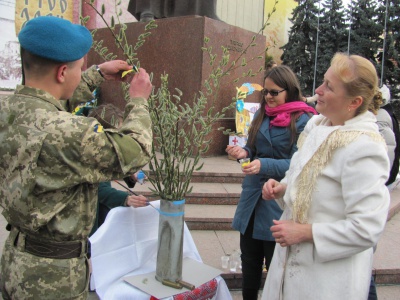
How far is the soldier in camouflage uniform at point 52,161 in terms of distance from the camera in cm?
123

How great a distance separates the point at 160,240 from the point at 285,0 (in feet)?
66.8

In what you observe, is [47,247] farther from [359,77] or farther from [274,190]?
[359,77]

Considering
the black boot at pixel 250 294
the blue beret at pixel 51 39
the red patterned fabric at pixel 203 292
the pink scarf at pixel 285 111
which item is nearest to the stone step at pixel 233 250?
the black boot at pixel 250 294

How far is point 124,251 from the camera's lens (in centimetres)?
198

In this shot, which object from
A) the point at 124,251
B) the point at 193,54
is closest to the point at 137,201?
the point at 124,251

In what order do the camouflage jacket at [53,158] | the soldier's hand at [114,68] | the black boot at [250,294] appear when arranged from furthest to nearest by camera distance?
the black boot at [250,294] → the soldier's hand at [114,68] → the camouflage jacket at [53,158]

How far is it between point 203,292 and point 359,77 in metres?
1.23

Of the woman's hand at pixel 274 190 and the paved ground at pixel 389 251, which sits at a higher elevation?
the woman's hand at pixel 274 190

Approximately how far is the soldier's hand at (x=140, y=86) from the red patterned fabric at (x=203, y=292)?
0.96m

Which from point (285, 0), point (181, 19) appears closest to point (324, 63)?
point (285, 0)

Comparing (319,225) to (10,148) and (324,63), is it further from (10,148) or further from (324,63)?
(324,63)

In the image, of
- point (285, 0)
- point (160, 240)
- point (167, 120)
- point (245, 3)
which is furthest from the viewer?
point (285, 0)

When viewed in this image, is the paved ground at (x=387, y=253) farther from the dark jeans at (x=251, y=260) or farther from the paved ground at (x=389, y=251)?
the dark jeans at (x=251, y=260)

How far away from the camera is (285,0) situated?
65.6ft
